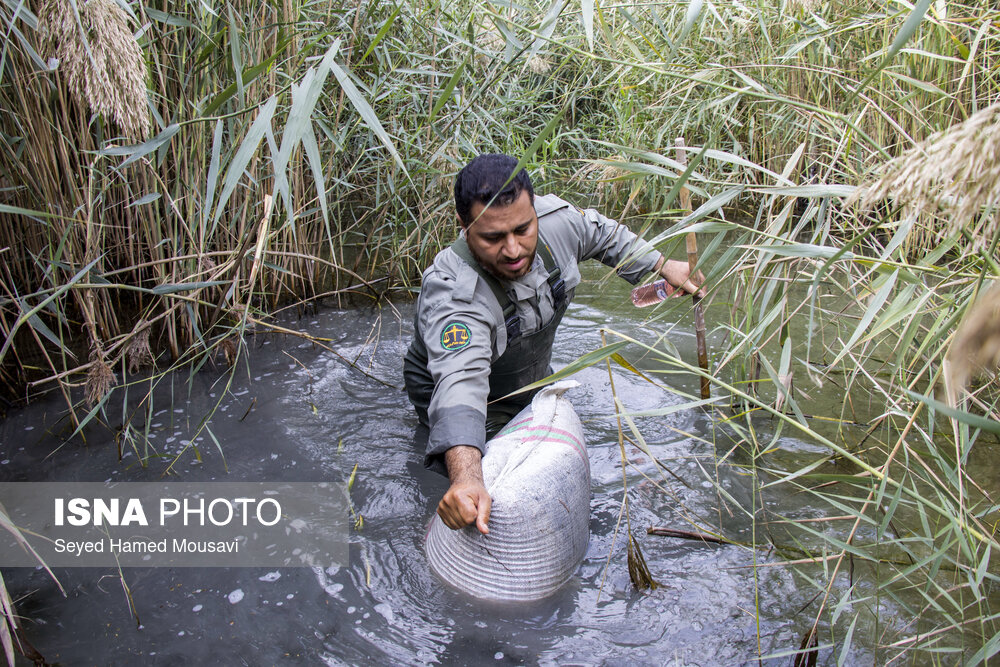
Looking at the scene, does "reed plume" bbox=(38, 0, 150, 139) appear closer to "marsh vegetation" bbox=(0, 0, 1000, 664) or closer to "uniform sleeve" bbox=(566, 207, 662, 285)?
"marsh vegetation" bbox=(0, 0, 1000, 664)

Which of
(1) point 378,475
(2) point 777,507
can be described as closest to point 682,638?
(2) point 777,507

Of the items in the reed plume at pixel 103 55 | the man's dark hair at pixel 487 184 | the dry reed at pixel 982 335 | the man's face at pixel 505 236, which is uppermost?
the reed plume at pixel 103 55

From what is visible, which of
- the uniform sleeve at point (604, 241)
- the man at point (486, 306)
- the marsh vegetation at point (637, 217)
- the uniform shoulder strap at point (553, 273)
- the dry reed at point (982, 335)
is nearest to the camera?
the dry reed at point (982, 335)

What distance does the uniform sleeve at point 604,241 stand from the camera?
3023mm

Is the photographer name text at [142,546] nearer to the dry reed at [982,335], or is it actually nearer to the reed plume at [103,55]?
the reed plume at [103,55]

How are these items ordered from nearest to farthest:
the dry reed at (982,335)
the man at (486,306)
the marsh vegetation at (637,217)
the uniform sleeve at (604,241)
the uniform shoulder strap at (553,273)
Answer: the dry reed at (982,335)
the marsh vegetation at (637,217)
the man at (486,306)
the uniform shoulder strap at (553,273)
the uniform sleeve at (604,241)

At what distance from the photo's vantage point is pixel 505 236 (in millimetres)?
2379

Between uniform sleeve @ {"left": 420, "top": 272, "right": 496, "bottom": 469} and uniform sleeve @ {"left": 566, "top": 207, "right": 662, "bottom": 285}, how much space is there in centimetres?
77

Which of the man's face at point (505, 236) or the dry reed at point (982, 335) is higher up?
the dry reed at point (982, 335)

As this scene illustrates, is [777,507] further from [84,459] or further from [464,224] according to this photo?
[84,459]

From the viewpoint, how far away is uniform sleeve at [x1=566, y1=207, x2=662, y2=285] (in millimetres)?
3023

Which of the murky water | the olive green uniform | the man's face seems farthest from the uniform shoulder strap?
the murky water

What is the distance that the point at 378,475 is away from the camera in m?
2.85

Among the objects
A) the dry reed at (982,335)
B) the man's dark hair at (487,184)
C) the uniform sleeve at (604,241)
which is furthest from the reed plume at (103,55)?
the dry reed at (982,335)
